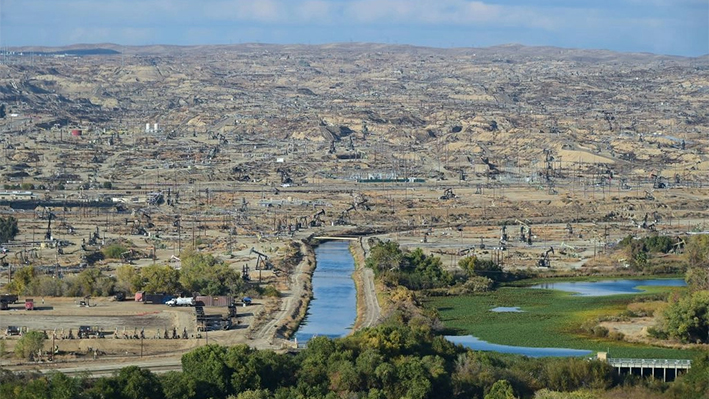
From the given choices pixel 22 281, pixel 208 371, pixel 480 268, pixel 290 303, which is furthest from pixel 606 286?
pixel 208 371

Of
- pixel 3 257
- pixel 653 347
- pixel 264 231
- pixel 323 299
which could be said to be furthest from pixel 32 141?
pixel 653 347

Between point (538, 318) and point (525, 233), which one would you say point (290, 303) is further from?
point (525, 233)

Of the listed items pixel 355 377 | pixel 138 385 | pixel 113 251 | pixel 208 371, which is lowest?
pixel 113 251

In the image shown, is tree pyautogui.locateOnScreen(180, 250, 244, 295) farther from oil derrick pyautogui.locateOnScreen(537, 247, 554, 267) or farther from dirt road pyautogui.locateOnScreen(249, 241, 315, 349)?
oil derrick pyautogui.locateOnScreen(537, 247, 554, 267)

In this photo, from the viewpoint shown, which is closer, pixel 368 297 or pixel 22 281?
pixel 22 281

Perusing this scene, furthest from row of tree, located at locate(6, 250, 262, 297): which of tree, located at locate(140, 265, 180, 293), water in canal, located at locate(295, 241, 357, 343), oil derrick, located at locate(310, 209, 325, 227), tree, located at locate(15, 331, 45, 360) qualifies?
oil derrick, located at locate(310, 209, 325, 227)

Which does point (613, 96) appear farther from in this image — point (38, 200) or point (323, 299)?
point (323, 299)
